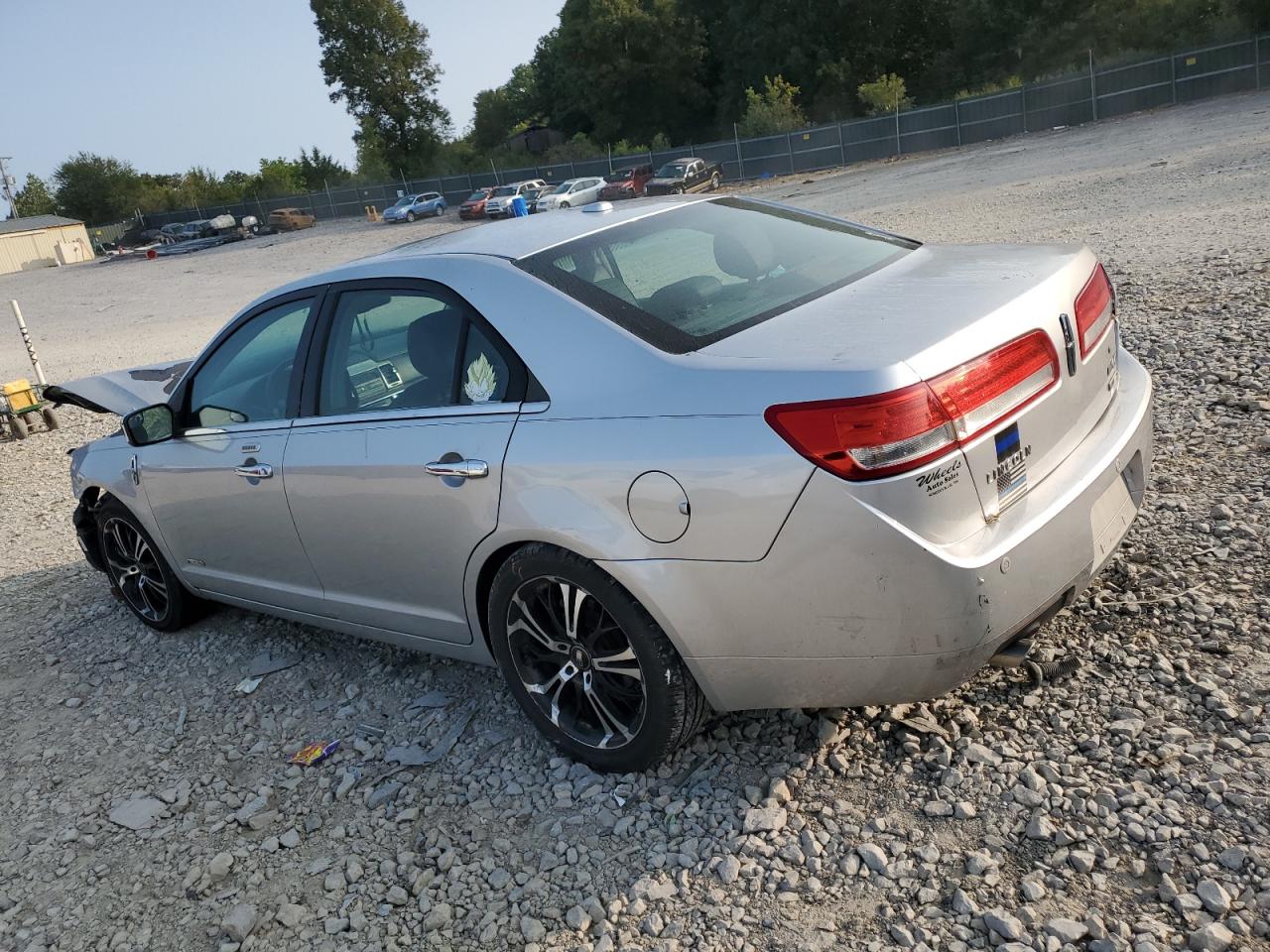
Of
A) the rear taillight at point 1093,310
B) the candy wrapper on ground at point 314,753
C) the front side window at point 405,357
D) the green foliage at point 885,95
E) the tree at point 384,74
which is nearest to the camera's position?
the rear taillight at point 1093,310

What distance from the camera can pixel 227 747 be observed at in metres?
3.97

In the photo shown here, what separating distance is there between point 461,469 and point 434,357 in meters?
0.47

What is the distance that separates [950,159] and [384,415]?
113 feet

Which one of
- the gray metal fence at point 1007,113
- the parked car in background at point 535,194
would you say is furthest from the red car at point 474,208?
the gray metal fence at point 1007,113

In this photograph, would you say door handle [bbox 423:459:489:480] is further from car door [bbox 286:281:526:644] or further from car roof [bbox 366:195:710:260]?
car roof [bbox 366:195:710:260]

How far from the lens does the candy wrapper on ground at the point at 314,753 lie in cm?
377

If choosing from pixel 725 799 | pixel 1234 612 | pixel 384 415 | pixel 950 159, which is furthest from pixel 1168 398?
pixel 950 159

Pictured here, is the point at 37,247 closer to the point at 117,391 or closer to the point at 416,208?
the point at 416,208

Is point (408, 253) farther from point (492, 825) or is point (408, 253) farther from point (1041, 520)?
point (1041, 520)

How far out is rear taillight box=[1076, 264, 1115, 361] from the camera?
9.98ft

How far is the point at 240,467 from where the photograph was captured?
4102 mm

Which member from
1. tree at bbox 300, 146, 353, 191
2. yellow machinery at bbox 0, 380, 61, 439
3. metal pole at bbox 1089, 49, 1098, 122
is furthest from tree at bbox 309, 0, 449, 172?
yellow machinery at bbox 0, 380, 61, 439

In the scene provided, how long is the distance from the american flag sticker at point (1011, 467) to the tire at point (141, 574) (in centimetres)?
392

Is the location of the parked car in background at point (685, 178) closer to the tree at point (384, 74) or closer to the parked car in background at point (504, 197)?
the parked car in background at point (504, 197)
